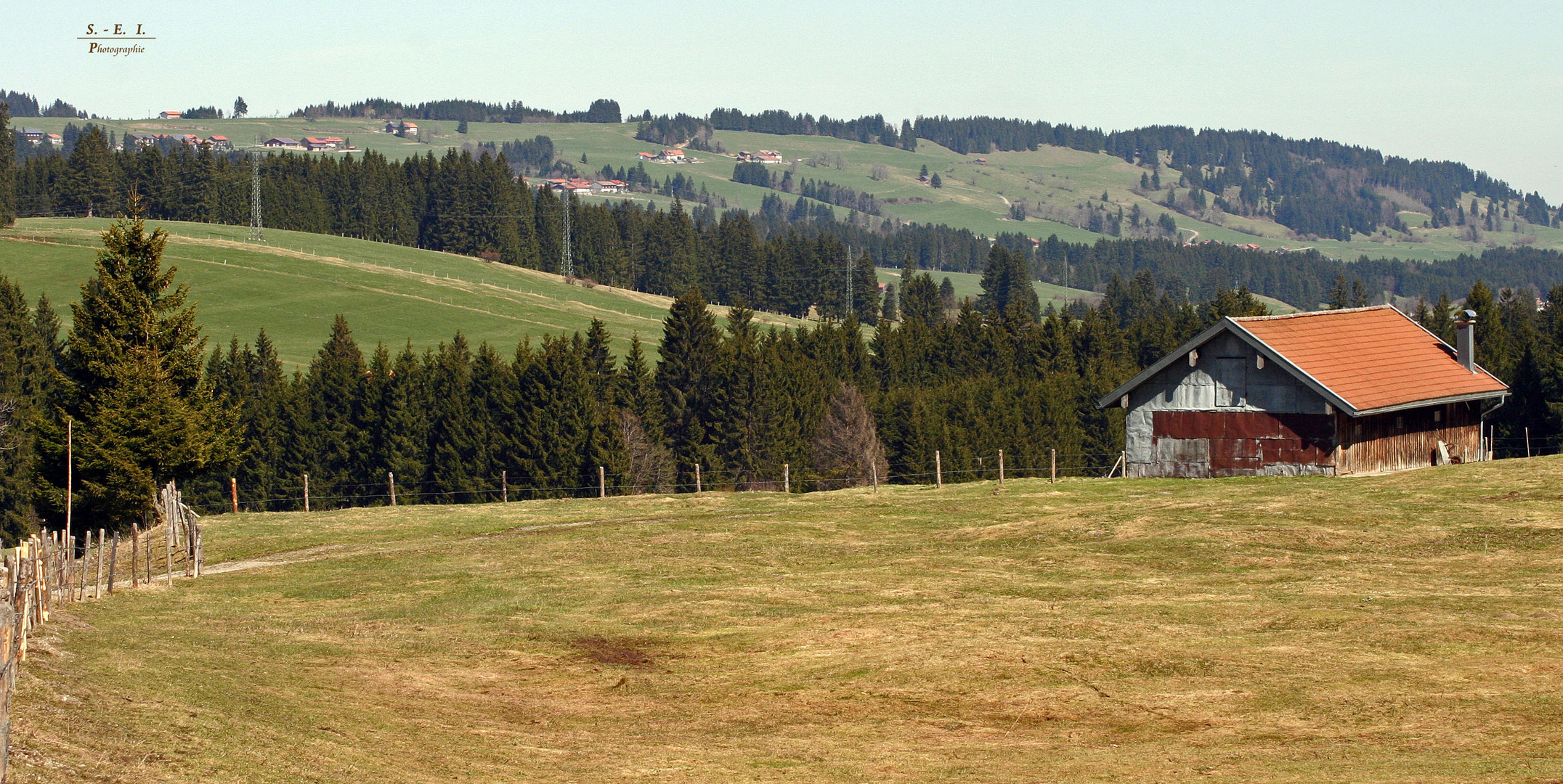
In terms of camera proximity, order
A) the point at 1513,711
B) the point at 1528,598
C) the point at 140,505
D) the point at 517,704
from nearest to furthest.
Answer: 1. the point at 1513,711
2. the point at 517,704
3. the point at 1528,598
4. the point at 140,505

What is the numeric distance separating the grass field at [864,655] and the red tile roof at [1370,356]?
8139 millimetres

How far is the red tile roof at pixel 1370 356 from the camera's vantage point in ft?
161

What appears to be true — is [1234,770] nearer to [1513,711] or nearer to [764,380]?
[1513,711]

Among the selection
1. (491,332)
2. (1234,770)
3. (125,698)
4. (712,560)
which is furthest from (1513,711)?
(491,332)

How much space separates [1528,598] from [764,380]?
296 feet

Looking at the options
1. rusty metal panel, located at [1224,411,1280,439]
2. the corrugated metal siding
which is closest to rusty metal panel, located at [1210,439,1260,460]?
rusty metal panel, located at [1224,411,1280,439]

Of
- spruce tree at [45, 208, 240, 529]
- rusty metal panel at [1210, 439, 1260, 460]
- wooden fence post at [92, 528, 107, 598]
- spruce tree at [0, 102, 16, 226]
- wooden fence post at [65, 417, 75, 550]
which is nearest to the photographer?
wooden fence post at [92, 528, 107, 598]

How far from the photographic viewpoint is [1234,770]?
16688 millimetres

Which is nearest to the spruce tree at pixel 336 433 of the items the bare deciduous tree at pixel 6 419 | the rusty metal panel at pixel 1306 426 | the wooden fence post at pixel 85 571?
the bare deciduous tree at pixel 6 419

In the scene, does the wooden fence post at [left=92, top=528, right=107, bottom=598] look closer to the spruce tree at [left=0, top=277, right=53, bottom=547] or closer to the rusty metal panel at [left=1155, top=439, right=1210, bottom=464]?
the rusty metal panel at [left=1155, top=439, right=1210, bottom=464]

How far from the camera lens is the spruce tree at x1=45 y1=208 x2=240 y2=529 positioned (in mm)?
45125

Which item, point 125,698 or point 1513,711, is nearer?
point 125,698

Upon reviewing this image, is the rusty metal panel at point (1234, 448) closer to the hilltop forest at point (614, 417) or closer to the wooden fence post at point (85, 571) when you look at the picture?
the wooden fence post at point (85, 571)

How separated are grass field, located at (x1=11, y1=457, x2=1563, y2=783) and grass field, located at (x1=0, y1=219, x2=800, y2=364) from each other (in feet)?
308
